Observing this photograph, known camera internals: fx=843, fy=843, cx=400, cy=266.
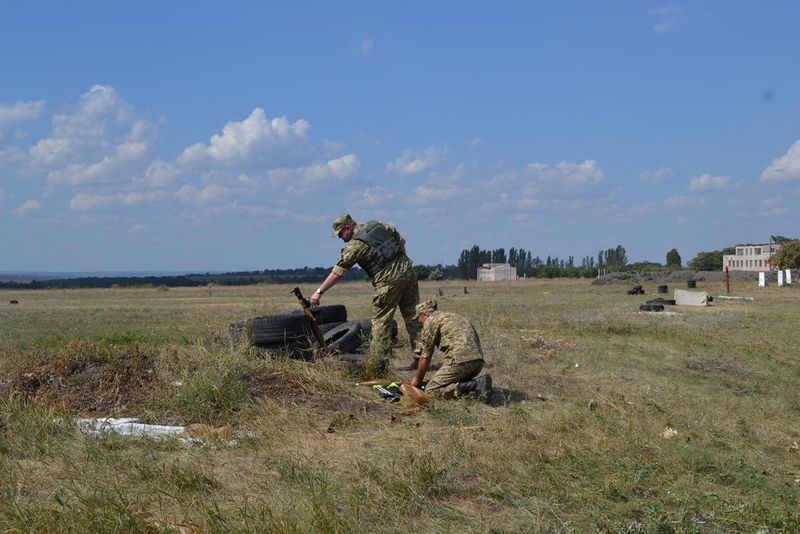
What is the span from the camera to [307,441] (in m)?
6.43

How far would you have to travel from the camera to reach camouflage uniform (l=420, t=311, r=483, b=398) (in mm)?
8406

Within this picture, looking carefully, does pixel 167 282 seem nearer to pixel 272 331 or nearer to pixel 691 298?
pixel 691 298

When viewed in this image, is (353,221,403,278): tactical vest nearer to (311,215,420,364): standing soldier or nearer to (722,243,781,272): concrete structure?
(311,215,420,364): standing soldier

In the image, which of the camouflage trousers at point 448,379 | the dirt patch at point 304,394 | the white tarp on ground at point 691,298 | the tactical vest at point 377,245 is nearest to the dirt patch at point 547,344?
the tactical vest at point 377,245

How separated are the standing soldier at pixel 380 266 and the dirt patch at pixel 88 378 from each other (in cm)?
245

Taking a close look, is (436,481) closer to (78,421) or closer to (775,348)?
(78,421)

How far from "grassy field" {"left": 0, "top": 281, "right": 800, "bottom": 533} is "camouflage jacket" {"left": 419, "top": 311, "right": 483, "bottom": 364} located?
61 centimetres

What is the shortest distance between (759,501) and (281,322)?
6094mm

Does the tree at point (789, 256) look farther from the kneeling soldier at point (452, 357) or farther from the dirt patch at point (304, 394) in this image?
the dirt patch at point (304, 394)

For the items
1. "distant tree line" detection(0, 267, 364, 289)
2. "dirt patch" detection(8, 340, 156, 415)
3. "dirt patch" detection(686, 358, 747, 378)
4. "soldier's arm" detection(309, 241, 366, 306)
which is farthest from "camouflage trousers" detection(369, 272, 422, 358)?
"distant tree line" detection(0, 267, 364, 289)

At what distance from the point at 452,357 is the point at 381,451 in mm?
2438

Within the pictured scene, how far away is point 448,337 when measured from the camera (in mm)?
8555

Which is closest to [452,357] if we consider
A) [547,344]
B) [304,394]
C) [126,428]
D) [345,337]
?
[304,394]

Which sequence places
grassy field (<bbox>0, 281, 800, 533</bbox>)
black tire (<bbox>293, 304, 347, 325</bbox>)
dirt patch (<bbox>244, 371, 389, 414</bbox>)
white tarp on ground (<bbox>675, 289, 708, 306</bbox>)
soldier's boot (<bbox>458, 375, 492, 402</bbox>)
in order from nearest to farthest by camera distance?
1. grassy field (<bbox>0, 281, 800, 533</bbox>)
2. dirt patch (<bbox>244, 371, 389, 414</bbox>)
3. soldier's boot (<bbox>458, 375, 492, 402</bbox>)
4. black tire (<bbox>293, 304, 347, 325</bbox>)
5. white tarp on ground (<bbox>675, 289, 708, 306</bbox>)
